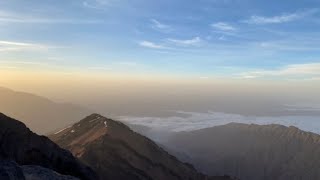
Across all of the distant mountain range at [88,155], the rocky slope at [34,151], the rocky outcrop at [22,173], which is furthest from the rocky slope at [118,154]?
the rocky outcrop at [22,173]

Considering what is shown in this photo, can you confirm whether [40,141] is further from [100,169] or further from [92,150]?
[92,150]

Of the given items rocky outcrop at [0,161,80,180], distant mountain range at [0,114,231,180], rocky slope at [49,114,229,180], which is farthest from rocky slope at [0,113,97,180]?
rocky slope at [49,114,229,180]

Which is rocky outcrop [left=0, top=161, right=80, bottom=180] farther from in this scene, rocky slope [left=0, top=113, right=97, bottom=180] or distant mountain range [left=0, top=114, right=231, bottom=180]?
rocky slope [left=0, top=113, right=97, bottom=180]

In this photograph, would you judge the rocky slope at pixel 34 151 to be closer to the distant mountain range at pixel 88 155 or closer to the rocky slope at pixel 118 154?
the distant mountain range at pixel 88 155


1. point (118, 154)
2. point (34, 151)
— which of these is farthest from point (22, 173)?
point (118, 154)

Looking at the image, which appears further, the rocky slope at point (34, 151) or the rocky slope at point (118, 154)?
the rocky slope at point (118, 154)

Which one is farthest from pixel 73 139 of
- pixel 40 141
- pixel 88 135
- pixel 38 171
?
pixel 38 171
